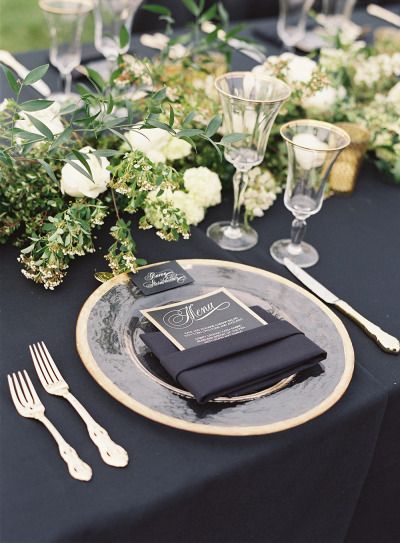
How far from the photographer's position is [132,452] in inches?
28.8

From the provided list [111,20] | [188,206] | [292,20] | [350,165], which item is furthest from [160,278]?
[292,20]

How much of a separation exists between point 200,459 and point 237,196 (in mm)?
557

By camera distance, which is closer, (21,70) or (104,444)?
(104,444)

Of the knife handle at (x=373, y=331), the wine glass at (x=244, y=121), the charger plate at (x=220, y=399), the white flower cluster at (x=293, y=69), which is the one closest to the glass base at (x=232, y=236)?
the wine glass at (x=244, y=121)

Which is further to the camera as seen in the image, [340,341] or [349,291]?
[349,291]

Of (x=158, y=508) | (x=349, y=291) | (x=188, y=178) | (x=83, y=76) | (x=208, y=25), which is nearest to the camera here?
(x=158, y=508)

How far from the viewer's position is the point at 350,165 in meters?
1.33

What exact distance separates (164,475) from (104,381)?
143 millimetres

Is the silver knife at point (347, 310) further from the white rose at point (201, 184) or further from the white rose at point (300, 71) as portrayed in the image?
the white rose at point (300, 71)

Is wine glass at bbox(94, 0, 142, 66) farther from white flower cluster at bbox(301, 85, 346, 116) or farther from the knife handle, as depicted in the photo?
the knife handle

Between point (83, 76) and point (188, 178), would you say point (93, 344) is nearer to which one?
point (188, 178)

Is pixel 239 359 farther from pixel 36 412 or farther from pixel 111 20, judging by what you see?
pixel 111 20

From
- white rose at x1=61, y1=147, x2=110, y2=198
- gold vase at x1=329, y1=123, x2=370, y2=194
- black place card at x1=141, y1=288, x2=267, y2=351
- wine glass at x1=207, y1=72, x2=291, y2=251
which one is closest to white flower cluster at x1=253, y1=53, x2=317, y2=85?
gold vase at x1=329, y1=123, x2=370, y2=194

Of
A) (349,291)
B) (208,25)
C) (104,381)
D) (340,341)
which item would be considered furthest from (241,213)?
(208,25)
